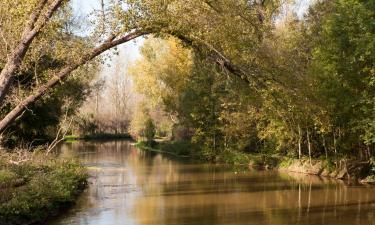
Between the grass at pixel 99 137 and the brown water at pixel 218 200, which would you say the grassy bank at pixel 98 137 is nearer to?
the grass at pixel 99 137

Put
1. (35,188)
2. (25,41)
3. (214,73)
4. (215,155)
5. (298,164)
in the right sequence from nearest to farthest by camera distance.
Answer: (25,41)
(35,188)
(214,73)
(298,164)
(215,155)

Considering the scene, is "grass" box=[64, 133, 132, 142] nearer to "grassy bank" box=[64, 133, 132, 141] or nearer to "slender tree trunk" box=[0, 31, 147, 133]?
"grassy bank" box=[64, 133, 132, 141]

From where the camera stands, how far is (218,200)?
59.9 feet

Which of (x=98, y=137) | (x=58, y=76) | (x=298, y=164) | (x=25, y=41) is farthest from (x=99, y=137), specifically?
(x=25, y=41)

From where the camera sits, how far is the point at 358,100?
21.1 meters

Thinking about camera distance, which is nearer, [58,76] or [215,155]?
[58,76]

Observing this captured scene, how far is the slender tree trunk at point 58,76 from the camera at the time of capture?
10.6 m

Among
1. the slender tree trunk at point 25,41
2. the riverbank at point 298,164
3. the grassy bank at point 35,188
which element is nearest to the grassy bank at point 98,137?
the riverbank at point 298,164

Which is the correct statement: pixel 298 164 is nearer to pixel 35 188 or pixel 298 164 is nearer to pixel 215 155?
pixel 215 155

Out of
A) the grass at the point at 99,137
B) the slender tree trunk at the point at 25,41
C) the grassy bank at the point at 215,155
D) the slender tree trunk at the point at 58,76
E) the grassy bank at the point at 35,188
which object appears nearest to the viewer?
the slender tree trunk at the point at 25,41

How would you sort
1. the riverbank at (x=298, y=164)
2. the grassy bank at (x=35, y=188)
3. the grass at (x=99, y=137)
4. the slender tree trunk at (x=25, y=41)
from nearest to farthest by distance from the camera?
the slender tree trunk at (x=25, y=41) → the grassy bank at (x=35, y=188) → the riverbank at (x=298, y=164) → the grass at (x=99, y=137)

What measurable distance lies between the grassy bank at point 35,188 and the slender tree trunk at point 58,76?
331 centimetres

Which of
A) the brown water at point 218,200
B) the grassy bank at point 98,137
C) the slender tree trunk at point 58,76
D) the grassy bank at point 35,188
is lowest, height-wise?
the brown water at point 218,200

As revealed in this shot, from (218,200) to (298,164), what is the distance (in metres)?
11.4
